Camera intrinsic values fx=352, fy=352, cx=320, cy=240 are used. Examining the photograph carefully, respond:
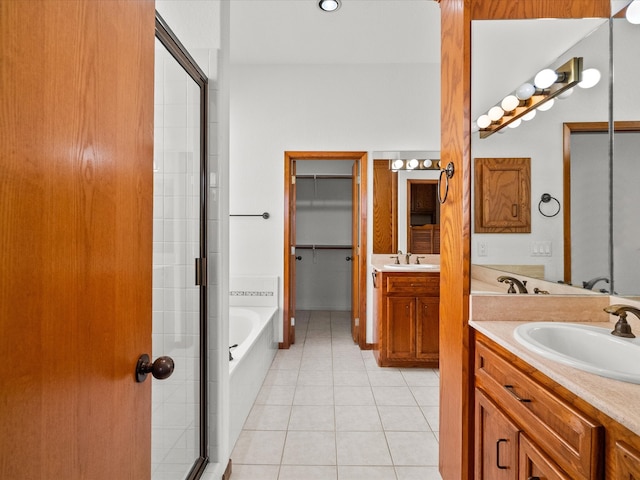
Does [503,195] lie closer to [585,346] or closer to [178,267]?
[585,346]

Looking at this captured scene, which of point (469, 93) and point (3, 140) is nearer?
point (3, 140)

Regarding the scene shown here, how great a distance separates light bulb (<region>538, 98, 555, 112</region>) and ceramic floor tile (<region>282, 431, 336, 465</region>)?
6.49 feet

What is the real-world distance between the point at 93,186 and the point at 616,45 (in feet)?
5.98

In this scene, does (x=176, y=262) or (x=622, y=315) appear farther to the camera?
(x=176, y=262)

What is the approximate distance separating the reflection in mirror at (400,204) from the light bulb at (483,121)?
6.40ft

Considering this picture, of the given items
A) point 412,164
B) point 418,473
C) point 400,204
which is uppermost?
point 412,164

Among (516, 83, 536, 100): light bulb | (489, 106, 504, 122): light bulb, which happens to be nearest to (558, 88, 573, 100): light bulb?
(516, 83, 536, 100): light bulb

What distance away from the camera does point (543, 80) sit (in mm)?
1564

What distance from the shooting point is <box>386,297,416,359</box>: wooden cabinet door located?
3.05 metres

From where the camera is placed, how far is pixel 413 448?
6.38ft

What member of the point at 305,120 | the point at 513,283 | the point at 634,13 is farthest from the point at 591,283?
the point at 305,120

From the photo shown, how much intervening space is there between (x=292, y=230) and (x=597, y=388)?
3.10 m

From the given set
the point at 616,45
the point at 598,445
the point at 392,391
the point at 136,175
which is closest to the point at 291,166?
the point at 392,391

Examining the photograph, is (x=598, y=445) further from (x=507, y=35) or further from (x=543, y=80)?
(x=507, y=35)
